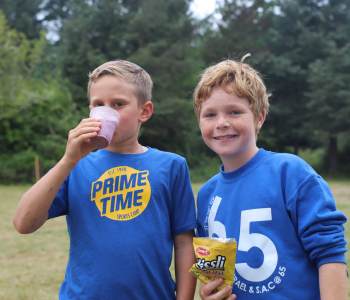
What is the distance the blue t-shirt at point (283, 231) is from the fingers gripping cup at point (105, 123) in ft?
1.79

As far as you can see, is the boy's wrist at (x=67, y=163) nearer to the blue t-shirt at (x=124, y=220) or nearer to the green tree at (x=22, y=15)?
the blue t-shirt at (x=124, y=220)

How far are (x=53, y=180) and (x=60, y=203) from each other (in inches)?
7.6

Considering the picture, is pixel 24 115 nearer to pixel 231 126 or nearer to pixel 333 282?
pixel 231 126

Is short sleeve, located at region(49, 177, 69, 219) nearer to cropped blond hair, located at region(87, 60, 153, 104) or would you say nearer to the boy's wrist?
the boy's wrist

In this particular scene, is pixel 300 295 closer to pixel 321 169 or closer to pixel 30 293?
pixel 30 293

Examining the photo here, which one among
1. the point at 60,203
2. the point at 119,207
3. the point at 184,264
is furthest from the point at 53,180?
the point at 184,264

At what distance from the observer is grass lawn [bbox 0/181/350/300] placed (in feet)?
18.0

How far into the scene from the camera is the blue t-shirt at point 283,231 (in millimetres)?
1860

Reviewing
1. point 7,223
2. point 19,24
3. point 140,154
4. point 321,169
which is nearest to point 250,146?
point 140,154

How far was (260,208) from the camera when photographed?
1.98 m

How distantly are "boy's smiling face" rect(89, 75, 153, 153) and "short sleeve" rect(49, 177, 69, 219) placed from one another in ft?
0.85

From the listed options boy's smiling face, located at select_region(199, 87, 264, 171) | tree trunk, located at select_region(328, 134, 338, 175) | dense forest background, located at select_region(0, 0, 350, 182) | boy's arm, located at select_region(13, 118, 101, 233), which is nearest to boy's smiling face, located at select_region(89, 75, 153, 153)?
boy's arm, located at select_region(13, 118, 101, 233)

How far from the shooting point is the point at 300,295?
1902mm

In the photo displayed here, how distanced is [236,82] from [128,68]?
1.69 ft
